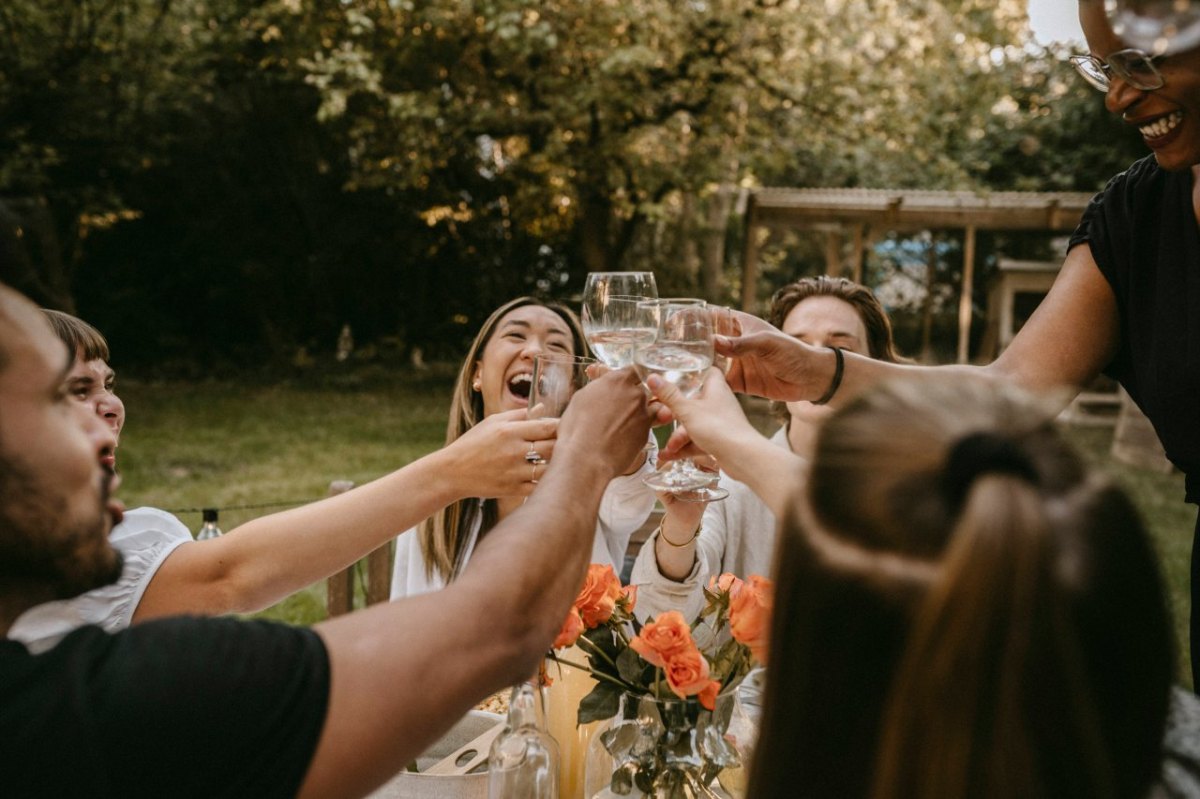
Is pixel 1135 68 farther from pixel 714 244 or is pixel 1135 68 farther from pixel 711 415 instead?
pixel 714 244

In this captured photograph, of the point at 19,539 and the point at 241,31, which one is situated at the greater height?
the point at 241,31

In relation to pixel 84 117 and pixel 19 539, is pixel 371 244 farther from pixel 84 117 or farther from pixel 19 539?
pixel 19 539

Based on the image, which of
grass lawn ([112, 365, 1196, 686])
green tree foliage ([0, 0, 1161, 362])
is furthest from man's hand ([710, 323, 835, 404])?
green tree foliage ([0, 0, 1161, 362])

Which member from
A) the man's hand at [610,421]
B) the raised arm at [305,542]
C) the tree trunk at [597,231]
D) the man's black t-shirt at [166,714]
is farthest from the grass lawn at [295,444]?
the man's black t-shirt at [166,714]

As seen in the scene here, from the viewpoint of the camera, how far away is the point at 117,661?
1.01 metres

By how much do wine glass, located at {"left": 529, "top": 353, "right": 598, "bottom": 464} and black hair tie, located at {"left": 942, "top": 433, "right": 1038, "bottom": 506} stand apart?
3.12 feet

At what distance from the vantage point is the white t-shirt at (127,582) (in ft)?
6.47

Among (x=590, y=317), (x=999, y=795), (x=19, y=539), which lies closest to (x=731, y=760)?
→ (x=999, y=795)

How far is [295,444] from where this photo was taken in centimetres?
967

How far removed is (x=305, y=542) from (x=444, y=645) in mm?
1078

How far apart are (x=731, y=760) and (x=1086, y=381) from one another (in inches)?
49.1

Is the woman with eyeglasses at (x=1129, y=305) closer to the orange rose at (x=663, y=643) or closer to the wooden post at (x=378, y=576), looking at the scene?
the orange rose at (x=663, y=643)

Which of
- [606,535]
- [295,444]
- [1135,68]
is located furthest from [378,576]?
[295,444]

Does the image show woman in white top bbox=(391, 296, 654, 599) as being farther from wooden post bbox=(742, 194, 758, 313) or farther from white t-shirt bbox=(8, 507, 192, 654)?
wooden post bbox=(742, 194, 758, 313)
